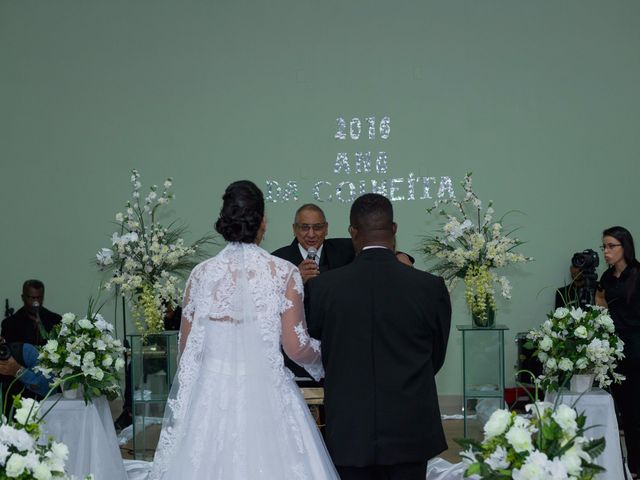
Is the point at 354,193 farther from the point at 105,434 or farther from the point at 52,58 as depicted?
the point at 105,434

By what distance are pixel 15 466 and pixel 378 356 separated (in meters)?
1.47

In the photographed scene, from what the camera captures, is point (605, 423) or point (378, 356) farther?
point (605, 423)

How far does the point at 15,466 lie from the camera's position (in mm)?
2639

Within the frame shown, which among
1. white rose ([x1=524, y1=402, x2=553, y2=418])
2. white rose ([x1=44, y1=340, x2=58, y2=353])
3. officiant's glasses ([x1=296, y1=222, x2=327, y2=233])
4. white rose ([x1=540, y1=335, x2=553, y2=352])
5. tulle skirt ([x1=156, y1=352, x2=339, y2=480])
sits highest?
officiant's glasses ([x1=296, y1=222, x2=327, y2=233])

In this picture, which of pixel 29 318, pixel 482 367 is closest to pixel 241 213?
pixel 482 367

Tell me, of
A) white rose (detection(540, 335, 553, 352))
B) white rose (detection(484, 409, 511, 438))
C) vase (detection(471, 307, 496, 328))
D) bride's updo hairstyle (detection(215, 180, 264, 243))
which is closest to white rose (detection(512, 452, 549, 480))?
white rose (detection(484, 409, 511, 438))

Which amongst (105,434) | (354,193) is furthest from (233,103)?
(105,434)

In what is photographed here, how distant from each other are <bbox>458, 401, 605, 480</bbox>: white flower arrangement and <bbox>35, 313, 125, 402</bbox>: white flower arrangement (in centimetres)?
296

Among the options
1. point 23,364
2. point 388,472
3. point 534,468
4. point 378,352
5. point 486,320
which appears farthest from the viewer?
point 486,320

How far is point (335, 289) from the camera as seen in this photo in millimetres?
3664

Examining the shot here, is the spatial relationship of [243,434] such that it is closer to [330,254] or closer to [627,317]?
[330,254]

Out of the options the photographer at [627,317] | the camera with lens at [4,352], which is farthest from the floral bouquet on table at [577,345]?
the camera with lens at [4,352]

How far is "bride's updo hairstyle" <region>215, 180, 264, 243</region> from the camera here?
371 cm

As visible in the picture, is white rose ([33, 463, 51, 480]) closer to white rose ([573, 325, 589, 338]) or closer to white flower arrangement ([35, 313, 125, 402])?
white flower arrangement ([35, 313, 125, 402])
